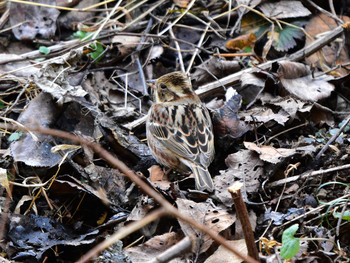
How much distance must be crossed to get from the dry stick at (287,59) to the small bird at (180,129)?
48 cm

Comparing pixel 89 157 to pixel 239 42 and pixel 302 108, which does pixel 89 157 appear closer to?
pixel 302 108

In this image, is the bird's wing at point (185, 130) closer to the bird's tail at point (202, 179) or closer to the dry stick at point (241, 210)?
the bird's tail at point (202, 179)

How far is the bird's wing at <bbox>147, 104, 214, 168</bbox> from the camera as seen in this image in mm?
5273

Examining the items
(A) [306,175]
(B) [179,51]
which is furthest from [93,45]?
(A) [306,175]

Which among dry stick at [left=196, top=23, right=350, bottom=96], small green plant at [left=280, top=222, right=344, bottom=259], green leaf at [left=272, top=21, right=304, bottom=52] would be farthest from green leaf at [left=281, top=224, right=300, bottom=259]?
green leaf at [left=272, top=21, right=304, bottom=52]

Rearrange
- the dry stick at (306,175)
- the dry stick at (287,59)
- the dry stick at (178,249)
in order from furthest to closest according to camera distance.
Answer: the dry stick at (287,59), the dry stick at (306,175), the dry stick at (178,249)

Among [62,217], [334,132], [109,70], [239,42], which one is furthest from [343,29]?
[62,217]

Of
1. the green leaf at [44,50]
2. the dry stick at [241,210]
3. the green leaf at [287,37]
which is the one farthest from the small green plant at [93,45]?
the dry stick at [241,210]

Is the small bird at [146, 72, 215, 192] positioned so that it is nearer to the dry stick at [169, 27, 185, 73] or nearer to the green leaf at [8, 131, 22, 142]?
the dry stick at [169, 27, 185, 73]

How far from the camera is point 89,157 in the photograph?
5.43 m

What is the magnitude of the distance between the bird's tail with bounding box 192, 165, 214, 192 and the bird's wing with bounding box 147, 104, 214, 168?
78mm

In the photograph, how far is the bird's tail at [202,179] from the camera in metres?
4.78

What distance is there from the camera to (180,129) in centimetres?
564

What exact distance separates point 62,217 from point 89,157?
731 mm
